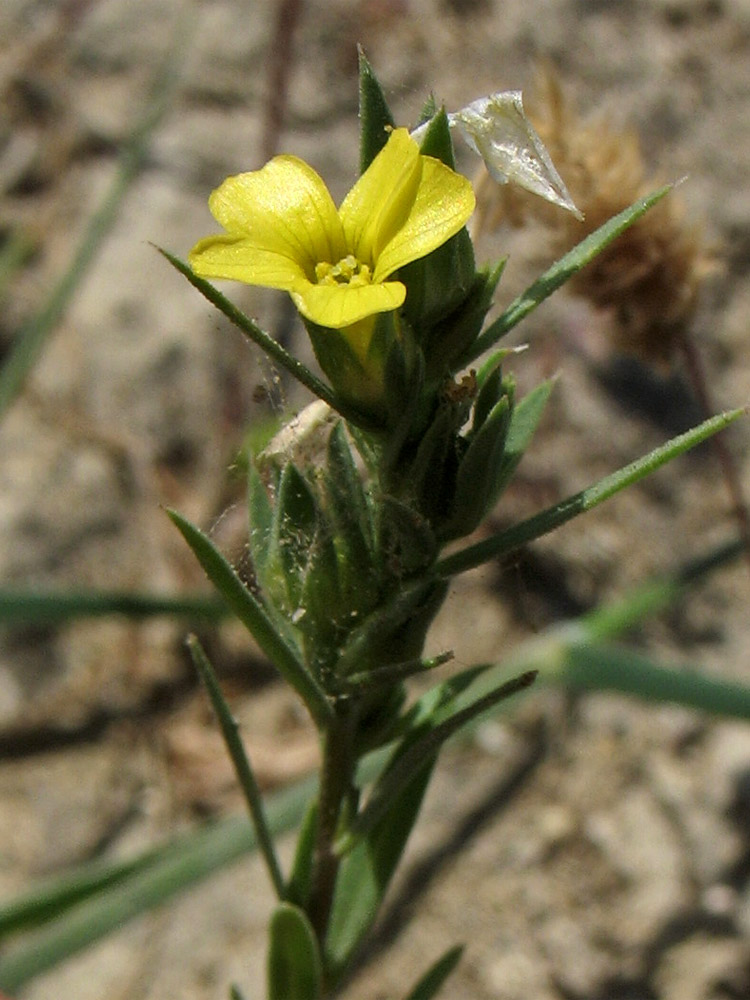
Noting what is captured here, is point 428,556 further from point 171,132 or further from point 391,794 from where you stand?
point 171,132

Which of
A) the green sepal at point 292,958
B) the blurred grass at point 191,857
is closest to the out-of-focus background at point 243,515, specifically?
the blurred grass at point 191,857

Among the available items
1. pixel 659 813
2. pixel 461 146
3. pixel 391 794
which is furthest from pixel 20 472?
pixel 391 794

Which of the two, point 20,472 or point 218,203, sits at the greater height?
point 218,203

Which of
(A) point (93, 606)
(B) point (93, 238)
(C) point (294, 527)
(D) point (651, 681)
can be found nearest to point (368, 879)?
(C) point (294, 527)

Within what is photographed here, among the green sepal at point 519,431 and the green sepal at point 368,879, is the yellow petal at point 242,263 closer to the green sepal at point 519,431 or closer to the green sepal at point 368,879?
the green sepal at point 519,431

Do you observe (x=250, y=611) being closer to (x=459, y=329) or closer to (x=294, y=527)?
(x=294, y=527)

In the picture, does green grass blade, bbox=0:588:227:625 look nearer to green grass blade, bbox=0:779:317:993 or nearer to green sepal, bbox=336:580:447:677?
green grass blade, bbox=0:779:317:993
